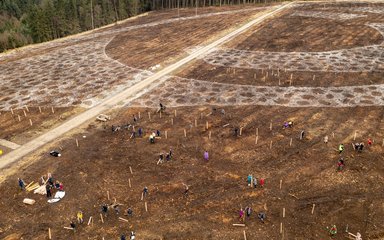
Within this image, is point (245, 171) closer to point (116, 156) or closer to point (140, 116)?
point (116, 156)

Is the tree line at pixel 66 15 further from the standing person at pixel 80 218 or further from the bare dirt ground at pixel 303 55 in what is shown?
the standing person at pixel 80 218

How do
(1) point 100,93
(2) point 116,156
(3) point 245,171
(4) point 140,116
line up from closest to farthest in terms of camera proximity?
(3) point 245,171 → (2) point 116,156 → (4) point 140,116 → (1) point 100,93

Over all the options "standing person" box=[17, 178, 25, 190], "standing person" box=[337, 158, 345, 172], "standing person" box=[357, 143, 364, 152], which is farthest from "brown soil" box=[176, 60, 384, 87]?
"standing person" box=[17, 178, 25, 190]

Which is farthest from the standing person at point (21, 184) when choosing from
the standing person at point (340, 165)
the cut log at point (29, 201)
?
the standing person at point (340, 165)

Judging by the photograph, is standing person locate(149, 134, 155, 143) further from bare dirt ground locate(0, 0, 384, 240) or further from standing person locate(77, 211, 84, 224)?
standing person locate(77, 211, 84, 224)

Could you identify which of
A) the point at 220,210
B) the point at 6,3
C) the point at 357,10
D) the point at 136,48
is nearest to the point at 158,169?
the point at 220,210

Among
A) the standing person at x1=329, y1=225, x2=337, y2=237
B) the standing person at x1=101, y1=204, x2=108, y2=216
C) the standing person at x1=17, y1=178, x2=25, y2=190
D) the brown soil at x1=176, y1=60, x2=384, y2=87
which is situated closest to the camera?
the standing person at x1=329, y1=225, x2=337, y2=237
